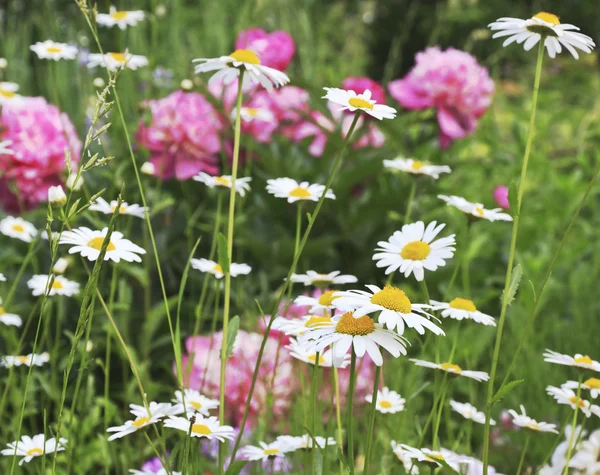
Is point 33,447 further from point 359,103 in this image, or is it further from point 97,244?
point 359,103

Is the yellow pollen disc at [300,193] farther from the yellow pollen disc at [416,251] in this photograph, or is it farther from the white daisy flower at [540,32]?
the white daisy flower at [540,32]

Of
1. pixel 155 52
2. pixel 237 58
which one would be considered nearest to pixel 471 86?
pixel 155 52

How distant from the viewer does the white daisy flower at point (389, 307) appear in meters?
0.59

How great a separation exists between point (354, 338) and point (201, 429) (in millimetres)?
195

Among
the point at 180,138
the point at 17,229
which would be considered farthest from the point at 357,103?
the point at 180,138

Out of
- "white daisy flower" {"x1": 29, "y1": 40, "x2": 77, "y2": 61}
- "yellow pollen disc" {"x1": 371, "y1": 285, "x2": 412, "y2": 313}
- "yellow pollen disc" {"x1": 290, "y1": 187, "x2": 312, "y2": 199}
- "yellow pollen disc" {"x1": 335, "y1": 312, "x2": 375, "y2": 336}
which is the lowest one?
"yellow pollen disc" {"x1": 335, "y1": 312, "x2": 375, "y2": 336}

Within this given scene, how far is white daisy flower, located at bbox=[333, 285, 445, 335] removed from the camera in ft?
1.95

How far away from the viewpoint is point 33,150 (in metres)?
1.54

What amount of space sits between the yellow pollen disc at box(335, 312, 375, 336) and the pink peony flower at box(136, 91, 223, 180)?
1.01 meters

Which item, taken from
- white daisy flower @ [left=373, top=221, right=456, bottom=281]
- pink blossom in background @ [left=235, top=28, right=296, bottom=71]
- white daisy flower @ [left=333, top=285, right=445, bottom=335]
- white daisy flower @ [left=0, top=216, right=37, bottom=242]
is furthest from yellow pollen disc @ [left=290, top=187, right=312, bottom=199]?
pink blossom in background @ [left=235, top=28, right=296, bottom=71]

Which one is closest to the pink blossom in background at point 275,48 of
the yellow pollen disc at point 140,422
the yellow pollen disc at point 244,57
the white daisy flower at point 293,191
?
the white daisy flower at point 293,191

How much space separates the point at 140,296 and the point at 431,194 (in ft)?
2.32

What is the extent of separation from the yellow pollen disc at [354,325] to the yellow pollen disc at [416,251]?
136 mm

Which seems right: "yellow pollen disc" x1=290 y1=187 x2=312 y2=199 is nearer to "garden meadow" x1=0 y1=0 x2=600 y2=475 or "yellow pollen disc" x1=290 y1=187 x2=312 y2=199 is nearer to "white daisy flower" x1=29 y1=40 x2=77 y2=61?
"garden meadow" x1=0 y1=0 x2=600 y2=475
